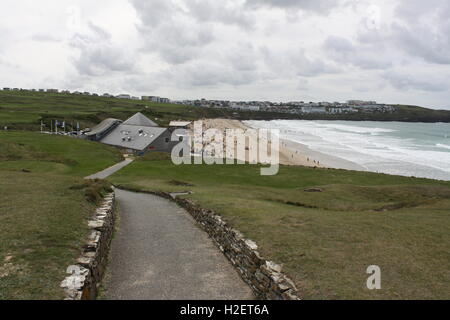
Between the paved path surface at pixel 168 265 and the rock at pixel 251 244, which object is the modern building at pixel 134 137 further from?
the rock at pixel 251 244

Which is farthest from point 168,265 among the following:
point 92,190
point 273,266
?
point 92,190

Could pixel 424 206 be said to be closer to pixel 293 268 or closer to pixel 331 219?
pixel 331 219

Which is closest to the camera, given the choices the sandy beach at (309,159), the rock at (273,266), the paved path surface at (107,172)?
the rock at (273,266)

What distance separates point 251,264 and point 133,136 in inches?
2777

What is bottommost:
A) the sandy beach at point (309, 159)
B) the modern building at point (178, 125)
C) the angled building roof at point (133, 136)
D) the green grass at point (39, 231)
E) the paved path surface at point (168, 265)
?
the sandy beach at point (309, 159)

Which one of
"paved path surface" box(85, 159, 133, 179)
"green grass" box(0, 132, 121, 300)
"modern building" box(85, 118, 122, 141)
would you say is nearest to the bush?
"green grass" box(0, 132, 121, 300)

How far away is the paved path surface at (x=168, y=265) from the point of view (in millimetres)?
11102

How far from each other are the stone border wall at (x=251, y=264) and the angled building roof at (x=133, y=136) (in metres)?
56.4

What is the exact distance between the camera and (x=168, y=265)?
1327 centimetres

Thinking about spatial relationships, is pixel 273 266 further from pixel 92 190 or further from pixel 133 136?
pixel 133 136

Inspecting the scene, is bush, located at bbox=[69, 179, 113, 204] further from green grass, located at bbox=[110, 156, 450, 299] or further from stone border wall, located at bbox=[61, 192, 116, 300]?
green grass, located at bbox=[110, 156, 450, 299]

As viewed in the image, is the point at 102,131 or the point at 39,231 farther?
the point at 102,131

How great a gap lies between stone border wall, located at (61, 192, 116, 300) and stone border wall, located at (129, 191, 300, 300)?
488cm

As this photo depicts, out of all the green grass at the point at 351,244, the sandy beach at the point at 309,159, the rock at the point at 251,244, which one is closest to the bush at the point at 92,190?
the green grass at the point at 351,244
